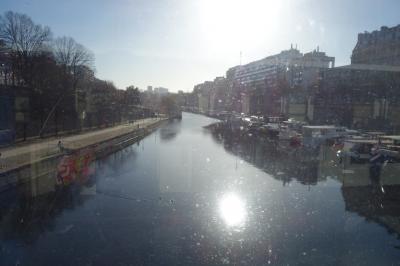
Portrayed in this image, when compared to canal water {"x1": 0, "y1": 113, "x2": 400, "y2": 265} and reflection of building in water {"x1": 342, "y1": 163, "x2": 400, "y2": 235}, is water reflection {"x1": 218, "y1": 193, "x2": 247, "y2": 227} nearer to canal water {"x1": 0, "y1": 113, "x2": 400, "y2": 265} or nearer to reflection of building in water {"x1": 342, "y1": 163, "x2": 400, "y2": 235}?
canal water {"x1": 0, "y1": 113, "x2": 400, "y2": 265}

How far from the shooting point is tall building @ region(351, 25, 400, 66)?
126 feet

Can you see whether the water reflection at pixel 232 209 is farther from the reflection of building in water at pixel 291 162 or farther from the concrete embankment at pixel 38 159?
the concrete embankment at pixel 38 159

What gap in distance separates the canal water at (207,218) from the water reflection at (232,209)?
26mm

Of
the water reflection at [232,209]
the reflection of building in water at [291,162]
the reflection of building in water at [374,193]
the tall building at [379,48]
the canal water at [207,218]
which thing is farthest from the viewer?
the tall building at [379,48]

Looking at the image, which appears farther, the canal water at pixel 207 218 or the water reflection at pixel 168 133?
the water reflection at pixel 168 133

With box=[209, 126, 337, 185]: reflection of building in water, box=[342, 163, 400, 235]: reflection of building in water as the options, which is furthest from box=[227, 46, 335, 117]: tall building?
box=[342, 163, 400, 235]: reflection of building in water

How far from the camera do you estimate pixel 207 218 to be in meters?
8.27

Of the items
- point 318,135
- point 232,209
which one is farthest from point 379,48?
point 232,209

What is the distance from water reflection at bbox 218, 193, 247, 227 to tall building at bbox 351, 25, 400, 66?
3357 cm

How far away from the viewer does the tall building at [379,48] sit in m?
38.5

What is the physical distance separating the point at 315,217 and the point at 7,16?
78.7 ft

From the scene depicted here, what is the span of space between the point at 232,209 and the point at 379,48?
3897 cm

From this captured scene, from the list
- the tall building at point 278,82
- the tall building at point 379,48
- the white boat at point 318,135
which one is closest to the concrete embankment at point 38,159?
the white boat at point 318,135

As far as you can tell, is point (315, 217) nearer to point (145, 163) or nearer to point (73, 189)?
point (73, 189)
